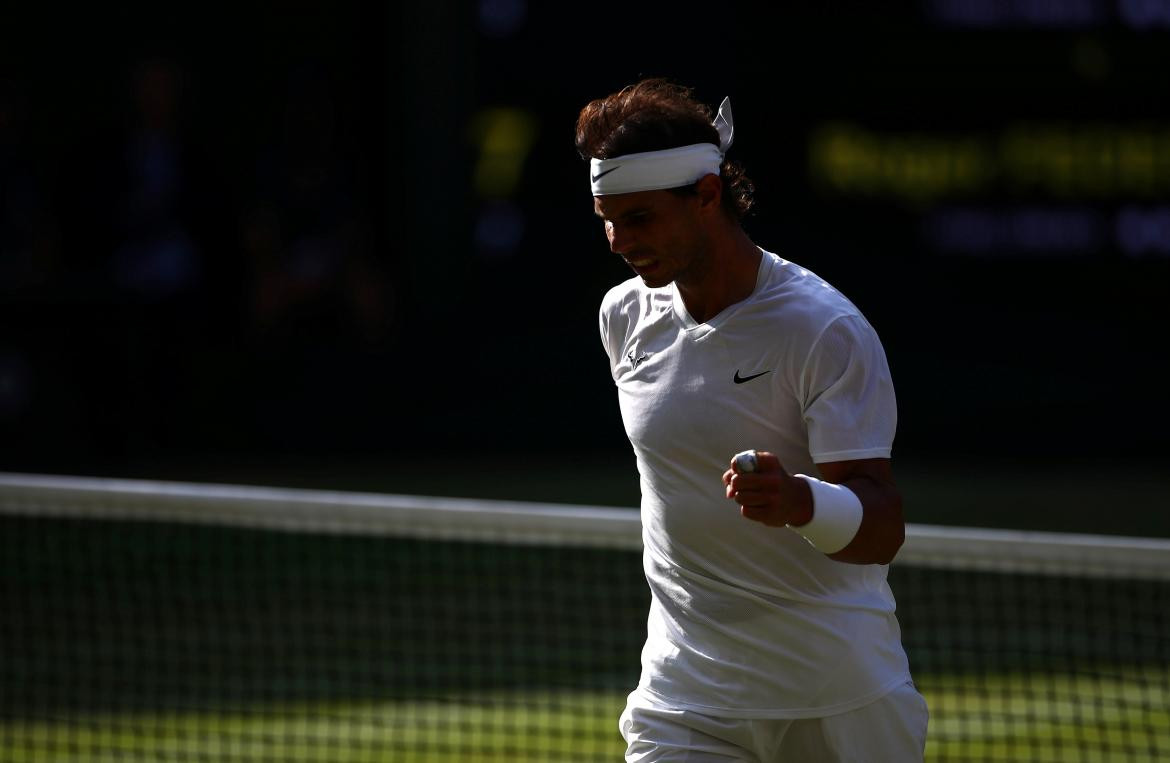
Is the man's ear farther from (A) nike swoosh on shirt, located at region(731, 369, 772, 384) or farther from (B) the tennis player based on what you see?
(A) nike swoosh on shirt, located at region(731, 369, 772, 384)

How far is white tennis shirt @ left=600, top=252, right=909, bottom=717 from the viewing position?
3119 millimetres

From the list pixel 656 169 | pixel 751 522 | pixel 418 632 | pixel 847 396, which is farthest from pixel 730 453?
pixel 418 632

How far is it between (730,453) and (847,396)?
248mm

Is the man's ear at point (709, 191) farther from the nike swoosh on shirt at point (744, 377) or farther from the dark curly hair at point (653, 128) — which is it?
the nike swoosh on shirt at point (744, 377)

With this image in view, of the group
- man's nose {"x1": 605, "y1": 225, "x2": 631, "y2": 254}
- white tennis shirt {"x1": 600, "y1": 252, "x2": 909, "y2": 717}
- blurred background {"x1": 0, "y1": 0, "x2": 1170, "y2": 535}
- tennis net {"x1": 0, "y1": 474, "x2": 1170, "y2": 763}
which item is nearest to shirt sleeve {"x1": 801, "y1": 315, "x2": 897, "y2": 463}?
white tennis shirt {"x1": 600, "y1": 252, "x2": 909, "y2": 717}

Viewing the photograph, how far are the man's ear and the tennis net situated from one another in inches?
74.3

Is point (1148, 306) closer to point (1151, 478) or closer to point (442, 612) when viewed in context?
point (1151, 478)

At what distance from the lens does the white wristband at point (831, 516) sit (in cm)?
289

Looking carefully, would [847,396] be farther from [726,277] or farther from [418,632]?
[418,632]

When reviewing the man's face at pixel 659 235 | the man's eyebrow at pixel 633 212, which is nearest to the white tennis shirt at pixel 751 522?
the man's face at pixel 659 235

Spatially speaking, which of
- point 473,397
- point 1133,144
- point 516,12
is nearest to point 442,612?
point 473,397

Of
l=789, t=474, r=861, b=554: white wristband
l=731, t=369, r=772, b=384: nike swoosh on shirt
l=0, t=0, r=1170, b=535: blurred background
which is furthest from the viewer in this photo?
l=0, t=0, r=1170, b=535: blurred background

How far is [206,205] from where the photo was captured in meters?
11.0

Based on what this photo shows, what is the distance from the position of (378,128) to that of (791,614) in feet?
28.2
